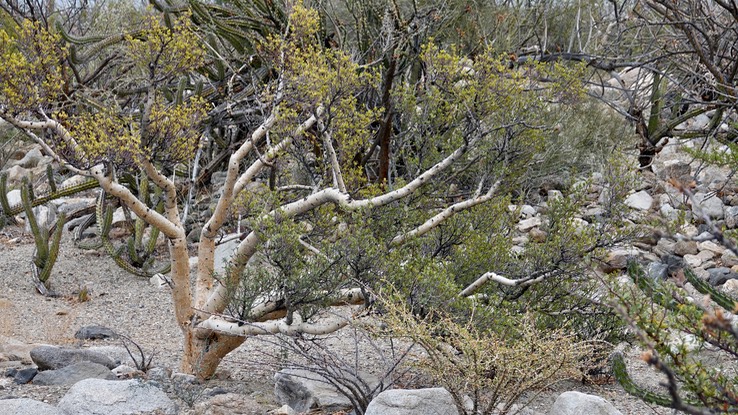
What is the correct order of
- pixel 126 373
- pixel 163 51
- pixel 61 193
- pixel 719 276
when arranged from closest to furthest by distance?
pixel 126 373 → pixel 163 51 → pixel 719 276 → pixel 61 193

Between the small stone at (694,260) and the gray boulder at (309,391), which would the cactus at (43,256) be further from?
the small stone at (694,260)

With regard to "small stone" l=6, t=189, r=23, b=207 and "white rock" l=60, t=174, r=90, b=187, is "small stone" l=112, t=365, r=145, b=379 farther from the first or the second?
"white rock" l=60, t=174, r=90, b=187

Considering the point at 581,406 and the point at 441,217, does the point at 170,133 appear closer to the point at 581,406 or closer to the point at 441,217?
the point at 441,217

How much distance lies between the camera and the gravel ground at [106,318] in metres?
6.19

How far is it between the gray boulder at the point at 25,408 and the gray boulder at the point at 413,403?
189 centimetres

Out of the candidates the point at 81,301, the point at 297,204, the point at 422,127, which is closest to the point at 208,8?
the point at 81,301

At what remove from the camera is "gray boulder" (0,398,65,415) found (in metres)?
4.91

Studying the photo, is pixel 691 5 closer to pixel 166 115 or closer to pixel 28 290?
pixel 166 115

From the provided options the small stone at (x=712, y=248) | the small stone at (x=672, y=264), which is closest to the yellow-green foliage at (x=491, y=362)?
the small stone at (x=672, y=264)

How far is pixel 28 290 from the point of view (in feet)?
33.6

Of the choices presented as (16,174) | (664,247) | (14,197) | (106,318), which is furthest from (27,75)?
(16,174)

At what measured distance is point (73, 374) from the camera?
5.98 meters

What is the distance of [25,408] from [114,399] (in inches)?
19.6

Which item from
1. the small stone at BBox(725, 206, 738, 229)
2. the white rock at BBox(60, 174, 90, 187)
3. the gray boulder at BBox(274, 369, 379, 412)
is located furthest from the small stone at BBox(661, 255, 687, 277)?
the white rock at BBox(60, 174, 90, 187)
